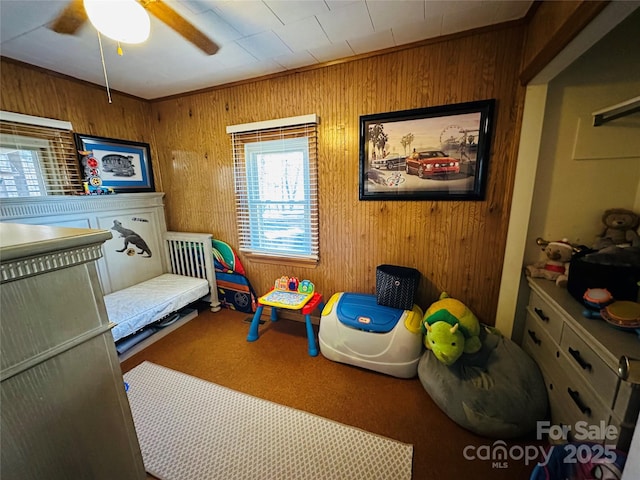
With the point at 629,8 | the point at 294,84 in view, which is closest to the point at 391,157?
the point at 294,84

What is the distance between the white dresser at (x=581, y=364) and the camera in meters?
0.97

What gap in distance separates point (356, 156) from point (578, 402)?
1.98 m

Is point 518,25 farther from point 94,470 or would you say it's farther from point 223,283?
point 223,283

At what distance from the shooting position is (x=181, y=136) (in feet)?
9.22

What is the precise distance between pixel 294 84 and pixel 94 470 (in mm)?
2584

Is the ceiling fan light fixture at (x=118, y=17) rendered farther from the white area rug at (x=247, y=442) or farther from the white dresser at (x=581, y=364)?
the white dresser at (x=581, y=364)

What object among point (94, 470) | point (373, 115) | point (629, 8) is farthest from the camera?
point (373, 115)

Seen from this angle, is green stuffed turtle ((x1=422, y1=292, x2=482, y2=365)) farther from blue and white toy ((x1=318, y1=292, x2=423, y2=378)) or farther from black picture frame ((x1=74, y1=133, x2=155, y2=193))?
black picture frame ((x1=74, y1=133, x2=155, y2=193))

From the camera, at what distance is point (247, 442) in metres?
1.44

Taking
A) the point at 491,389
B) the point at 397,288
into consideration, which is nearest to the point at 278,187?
the point at 397,288

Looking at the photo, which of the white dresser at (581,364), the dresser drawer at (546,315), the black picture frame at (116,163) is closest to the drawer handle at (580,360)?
the white dresser at (581,364)

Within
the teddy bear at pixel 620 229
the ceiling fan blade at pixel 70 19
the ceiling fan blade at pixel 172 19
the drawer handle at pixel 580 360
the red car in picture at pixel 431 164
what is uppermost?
the ceiling fan blade at pixel 70 19

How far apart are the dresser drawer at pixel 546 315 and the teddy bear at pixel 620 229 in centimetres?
43

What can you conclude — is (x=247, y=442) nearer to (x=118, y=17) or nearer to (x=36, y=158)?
(x=118, y=17)
